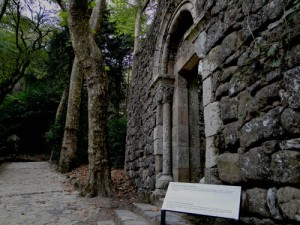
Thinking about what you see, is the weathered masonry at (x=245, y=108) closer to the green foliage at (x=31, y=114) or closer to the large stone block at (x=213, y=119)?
the large stone block at (x=213, y=119)

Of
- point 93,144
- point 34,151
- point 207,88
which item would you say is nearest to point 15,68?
point 34,151

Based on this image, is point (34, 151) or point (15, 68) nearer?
point (15, 68)

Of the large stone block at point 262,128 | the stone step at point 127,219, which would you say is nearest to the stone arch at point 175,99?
the stone step at point 127,219

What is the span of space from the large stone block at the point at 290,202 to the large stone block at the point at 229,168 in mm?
502

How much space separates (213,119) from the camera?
112 inches

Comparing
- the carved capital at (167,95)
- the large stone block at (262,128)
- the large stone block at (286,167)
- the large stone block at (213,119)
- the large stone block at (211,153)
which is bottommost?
the large stone block at (286,167)

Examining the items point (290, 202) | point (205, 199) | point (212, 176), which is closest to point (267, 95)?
point (290, 202)

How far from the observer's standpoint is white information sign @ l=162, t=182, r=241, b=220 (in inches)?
80.3

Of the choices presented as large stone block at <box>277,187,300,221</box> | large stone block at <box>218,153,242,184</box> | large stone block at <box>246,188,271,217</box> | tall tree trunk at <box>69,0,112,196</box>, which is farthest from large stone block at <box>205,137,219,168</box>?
tall tree trunk at <box>69,0,112,196</box>

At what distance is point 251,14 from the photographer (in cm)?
234

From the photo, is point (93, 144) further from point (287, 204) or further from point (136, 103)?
point (287, 204)

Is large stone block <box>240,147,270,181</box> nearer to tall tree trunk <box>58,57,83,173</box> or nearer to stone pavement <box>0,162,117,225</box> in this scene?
stone pavement <box>0,162,117,225</box>

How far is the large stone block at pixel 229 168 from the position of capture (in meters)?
2.36

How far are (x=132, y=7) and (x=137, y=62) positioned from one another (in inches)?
245
